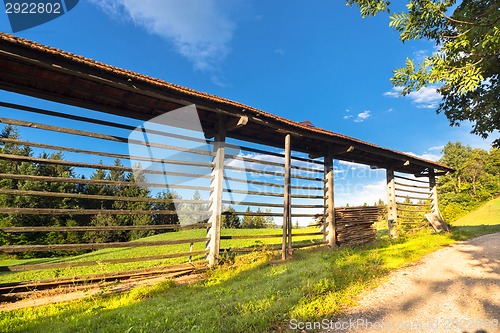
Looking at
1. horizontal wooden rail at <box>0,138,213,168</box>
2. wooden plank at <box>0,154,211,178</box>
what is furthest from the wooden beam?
wooden plank at <box>0,154,211,178</box>

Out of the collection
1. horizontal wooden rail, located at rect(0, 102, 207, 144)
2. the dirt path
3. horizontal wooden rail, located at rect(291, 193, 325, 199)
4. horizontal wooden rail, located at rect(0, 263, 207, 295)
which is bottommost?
horizontal wooden rail, located at rect(0, 263, 207, 295)

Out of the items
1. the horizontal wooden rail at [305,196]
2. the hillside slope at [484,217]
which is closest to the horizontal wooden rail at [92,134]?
the horizontal wooden rail at [305,196]

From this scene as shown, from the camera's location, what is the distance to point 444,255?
7.47m

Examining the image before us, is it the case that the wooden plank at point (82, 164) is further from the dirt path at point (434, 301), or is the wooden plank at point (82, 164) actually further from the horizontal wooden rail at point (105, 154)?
the dirt path at point (434, 301)

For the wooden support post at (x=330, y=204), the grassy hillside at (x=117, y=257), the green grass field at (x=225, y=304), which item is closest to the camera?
the green grass field at (x=225, y=304)

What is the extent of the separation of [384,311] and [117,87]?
6.63 m

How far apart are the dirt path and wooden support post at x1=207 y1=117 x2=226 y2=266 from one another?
4.11 m

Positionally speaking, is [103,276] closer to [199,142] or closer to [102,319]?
[102,319]

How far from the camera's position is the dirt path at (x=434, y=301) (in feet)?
11.8

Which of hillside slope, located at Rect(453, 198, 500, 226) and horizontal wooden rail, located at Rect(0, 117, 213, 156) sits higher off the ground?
horizontal wooden rail, located at Rect(0, 117, 213, 156)

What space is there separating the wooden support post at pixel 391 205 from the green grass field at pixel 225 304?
7.63m

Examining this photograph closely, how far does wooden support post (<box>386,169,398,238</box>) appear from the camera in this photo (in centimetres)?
1341

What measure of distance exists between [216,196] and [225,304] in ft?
12.4

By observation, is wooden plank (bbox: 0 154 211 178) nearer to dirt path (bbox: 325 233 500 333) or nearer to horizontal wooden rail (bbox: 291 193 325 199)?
horizontal wooden rail (bbox: 291 193 325 199)
